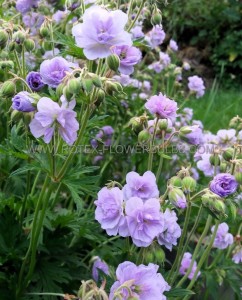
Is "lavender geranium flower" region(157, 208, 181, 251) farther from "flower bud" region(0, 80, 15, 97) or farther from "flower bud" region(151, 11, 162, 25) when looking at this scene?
"flower bud" region(151, 11, 162, 25)

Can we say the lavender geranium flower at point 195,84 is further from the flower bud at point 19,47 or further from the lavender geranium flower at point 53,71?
the lavender geranium flower at point 53,71

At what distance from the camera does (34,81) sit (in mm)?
1269

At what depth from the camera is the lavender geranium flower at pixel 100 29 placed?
1.10 metres

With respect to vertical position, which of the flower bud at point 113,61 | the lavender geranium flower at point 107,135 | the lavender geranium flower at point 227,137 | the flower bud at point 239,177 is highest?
the flower bud at point 113,61

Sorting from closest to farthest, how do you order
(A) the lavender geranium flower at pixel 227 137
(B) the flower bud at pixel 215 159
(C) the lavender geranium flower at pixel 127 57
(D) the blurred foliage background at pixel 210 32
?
1. (C) the lavender geranium flower at pixel 127 57
2. (B) the flower bud at pixel 215 159
3. (A) the lavender geranium flower at pixel 227 137
4. (D) the blurred foliage background at pixel 210 32

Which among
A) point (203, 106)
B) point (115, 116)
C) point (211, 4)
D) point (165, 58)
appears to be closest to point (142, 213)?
point (115, 116)

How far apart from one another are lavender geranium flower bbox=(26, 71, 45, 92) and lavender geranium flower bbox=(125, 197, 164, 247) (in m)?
0.37

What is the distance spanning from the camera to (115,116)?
89.6 inches

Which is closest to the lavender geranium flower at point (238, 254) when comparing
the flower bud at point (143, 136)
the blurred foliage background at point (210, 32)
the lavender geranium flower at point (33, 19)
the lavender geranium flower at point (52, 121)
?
the flower bud at point (143, 136)

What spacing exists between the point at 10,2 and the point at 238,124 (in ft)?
3.21

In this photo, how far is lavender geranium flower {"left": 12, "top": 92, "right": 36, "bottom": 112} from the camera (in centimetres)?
114

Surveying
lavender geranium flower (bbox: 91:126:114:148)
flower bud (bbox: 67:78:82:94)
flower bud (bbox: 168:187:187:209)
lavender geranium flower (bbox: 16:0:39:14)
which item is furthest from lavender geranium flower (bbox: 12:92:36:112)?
lavender geranium flower (bbox: 91:126:114:148)

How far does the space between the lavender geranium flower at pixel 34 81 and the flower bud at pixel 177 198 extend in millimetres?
404

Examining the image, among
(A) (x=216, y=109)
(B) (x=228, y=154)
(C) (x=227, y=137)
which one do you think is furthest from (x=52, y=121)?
(A) (x=216, y=109)
